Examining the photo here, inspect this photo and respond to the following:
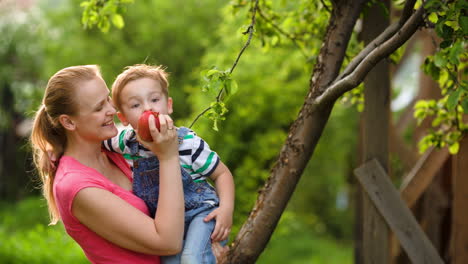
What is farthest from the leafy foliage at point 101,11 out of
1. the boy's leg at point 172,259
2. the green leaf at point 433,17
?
the green leaf at point 433,17

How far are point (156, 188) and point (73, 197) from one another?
301mm

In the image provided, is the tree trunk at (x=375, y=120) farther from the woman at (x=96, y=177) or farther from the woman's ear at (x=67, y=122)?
the woman's ear at (x=67, y=122)

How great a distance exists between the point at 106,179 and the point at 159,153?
0.78 feet

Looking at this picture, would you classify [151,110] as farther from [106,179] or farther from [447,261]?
[447,261]

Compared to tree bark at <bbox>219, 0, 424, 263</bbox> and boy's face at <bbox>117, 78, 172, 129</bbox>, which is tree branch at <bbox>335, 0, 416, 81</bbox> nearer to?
tree bark at <bbox>219, 0, 424, 263</bbox>

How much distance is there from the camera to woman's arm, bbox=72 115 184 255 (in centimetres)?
182

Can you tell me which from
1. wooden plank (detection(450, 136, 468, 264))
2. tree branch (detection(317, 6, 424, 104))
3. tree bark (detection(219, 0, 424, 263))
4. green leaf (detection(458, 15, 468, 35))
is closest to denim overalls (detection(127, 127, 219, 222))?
tree bark (detection(219, 0, 424, 263))

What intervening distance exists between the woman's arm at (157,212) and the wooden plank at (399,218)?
1.02 m

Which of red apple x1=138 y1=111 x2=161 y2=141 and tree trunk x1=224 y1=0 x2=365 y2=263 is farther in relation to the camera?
tree trunk x1=224 y1=0 x2=365 y2=263

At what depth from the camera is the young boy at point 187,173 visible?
6.42ft

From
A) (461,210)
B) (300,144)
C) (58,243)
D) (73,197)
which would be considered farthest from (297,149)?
(58,243)

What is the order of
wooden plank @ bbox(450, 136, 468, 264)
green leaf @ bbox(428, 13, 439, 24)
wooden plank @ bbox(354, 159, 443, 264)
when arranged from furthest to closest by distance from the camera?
1. wooden plank @ bbox(450, 136, 468, 264)
2. wooden plank @ bbox(354, 159, 443, 264)
3. green leaf @ bbox(428, 13, 439, 24)

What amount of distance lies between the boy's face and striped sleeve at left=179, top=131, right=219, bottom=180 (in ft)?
0.43

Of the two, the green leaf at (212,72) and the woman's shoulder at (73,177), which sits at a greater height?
the green leaf at (212,72)
